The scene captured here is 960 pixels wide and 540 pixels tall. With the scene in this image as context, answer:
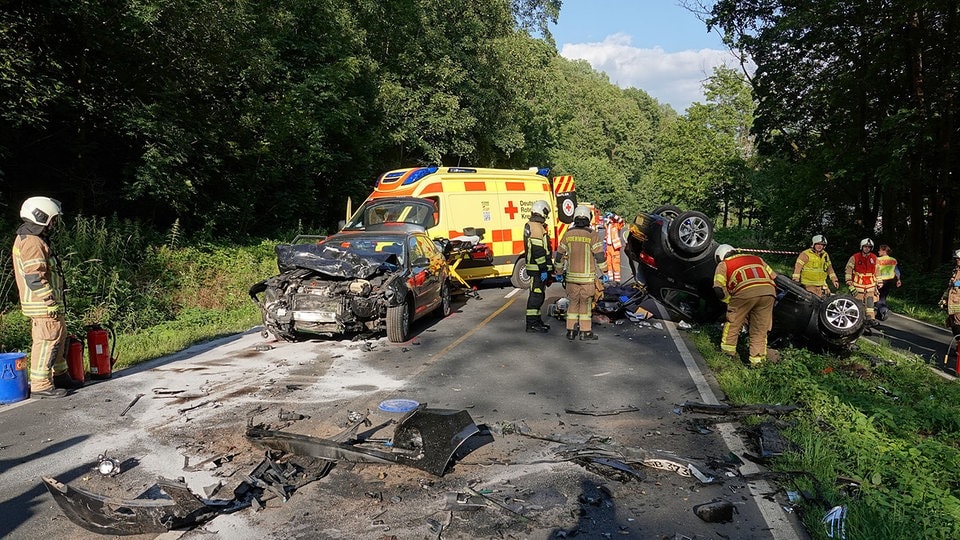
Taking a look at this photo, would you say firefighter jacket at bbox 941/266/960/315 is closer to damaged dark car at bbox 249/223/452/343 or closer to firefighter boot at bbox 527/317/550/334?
firefighter boot at bbox 527/317/550/334

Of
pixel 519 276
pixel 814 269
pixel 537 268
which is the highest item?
pixel 537 268

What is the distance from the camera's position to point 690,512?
13.2 feet

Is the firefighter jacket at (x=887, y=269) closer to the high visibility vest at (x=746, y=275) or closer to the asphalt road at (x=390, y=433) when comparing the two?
the high visibility vest at (x=746, y=275)

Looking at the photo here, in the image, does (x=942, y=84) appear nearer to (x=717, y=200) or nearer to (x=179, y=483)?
(x=179, y=483)

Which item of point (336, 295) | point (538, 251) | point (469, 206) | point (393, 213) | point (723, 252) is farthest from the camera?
point (469, 206)

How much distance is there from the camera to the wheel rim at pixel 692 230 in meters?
9.86

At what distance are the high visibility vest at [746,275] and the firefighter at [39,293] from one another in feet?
24.8

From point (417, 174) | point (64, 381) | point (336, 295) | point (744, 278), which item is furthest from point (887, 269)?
point (64, 381)

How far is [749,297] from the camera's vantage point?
7.86 metres

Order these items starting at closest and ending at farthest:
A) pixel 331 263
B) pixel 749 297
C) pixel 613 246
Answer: pixel 749 297, pixel 331 263, pixel 613 246

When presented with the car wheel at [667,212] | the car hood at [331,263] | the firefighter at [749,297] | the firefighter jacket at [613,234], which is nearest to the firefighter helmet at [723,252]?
the firefighter at [749,297]

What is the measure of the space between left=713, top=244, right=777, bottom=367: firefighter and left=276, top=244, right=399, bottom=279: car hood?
457 cm

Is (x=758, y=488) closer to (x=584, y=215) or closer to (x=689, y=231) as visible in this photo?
(x=584, y=215)

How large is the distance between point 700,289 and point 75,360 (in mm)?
8327
